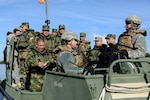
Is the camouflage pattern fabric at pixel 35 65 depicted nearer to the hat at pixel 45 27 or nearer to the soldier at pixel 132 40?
the soldier at pixel 132 40

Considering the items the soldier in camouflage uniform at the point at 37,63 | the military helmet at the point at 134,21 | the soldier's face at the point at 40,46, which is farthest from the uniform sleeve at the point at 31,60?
the military helmet at the point at 134,21

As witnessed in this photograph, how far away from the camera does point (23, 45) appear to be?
9203mm

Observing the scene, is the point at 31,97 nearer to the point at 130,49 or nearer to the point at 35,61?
the point at 35,61

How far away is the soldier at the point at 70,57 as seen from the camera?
16.8 ft

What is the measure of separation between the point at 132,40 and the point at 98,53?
3.07 metres

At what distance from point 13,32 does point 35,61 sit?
413 cm

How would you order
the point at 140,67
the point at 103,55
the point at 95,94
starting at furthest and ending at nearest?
1. the point at 103,55
2. the point at 140,67
3. the point at 95,94

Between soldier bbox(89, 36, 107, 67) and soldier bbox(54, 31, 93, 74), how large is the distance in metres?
3.13

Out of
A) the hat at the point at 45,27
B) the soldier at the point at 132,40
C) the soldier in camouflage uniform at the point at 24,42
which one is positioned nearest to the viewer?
the soldier at the point at 132,40

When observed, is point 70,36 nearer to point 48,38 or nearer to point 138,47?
point 138,47

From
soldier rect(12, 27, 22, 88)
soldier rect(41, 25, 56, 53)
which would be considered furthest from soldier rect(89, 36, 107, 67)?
soldier rect(12, 27, 22, 88)

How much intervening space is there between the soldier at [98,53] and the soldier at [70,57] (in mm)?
3126

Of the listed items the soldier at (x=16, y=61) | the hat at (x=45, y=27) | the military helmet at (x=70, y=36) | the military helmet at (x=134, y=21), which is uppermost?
the military helmet at (x=134, y=21)

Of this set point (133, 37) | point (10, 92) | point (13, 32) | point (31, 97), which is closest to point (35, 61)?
point (31, 97)
